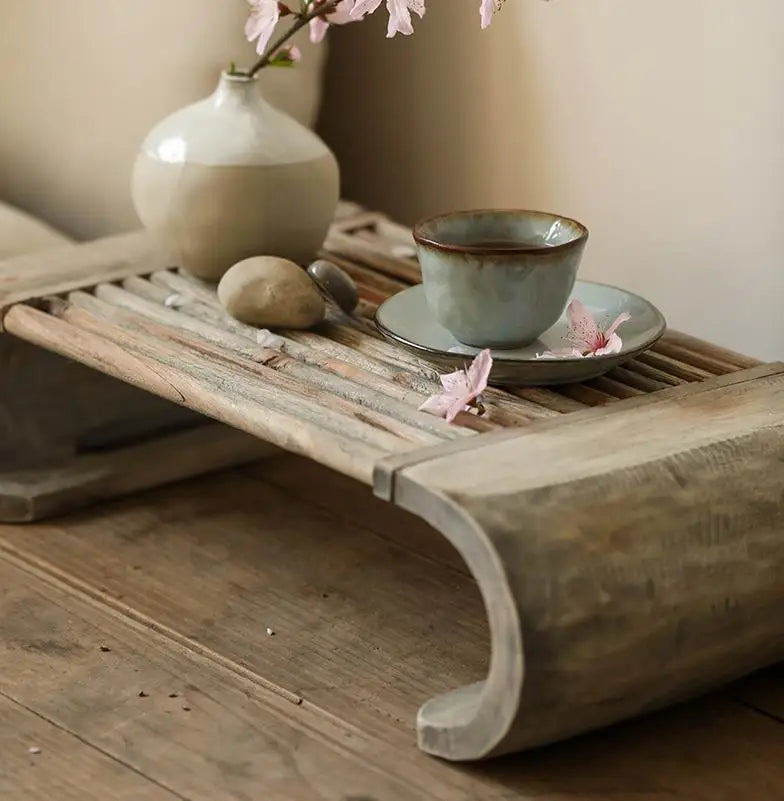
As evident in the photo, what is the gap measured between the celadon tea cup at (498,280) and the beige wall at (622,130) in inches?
13.6

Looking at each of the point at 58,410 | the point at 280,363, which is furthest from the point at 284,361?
the point at 58,410

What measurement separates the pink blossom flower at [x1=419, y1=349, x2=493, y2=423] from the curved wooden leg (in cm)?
5

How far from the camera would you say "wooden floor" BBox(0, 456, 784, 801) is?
87 cm

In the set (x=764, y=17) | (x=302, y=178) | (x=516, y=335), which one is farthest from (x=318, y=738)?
(x=764, y=17)

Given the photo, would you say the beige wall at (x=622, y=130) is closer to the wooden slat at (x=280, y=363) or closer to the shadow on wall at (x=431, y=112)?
the shadow on wall at (x=431, y=112)

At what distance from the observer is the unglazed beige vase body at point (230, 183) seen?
3.72 feet

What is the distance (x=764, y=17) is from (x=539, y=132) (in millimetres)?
275

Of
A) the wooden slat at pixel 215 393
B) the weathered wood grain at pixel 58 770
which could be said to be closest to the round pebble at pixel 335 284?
the wooden slat at pixel 215 393

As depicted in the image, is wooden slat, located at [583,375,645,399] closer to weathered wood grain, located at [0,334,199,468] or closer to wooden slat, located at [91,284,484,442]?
wooden slat, located at [91,284,484,442]

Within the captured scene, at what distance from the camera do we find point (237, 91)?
115cm

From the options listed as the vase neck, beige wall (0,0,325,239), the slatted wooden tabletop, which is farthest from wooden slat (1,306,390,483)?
beige wall (0,0,325,239)

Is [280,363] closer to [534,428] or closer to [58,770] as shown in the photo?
[534,428]

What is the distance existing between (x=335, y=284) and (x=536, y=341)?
16 cm

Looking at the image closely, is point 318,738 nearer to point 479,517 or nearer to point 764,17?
point 479,517
